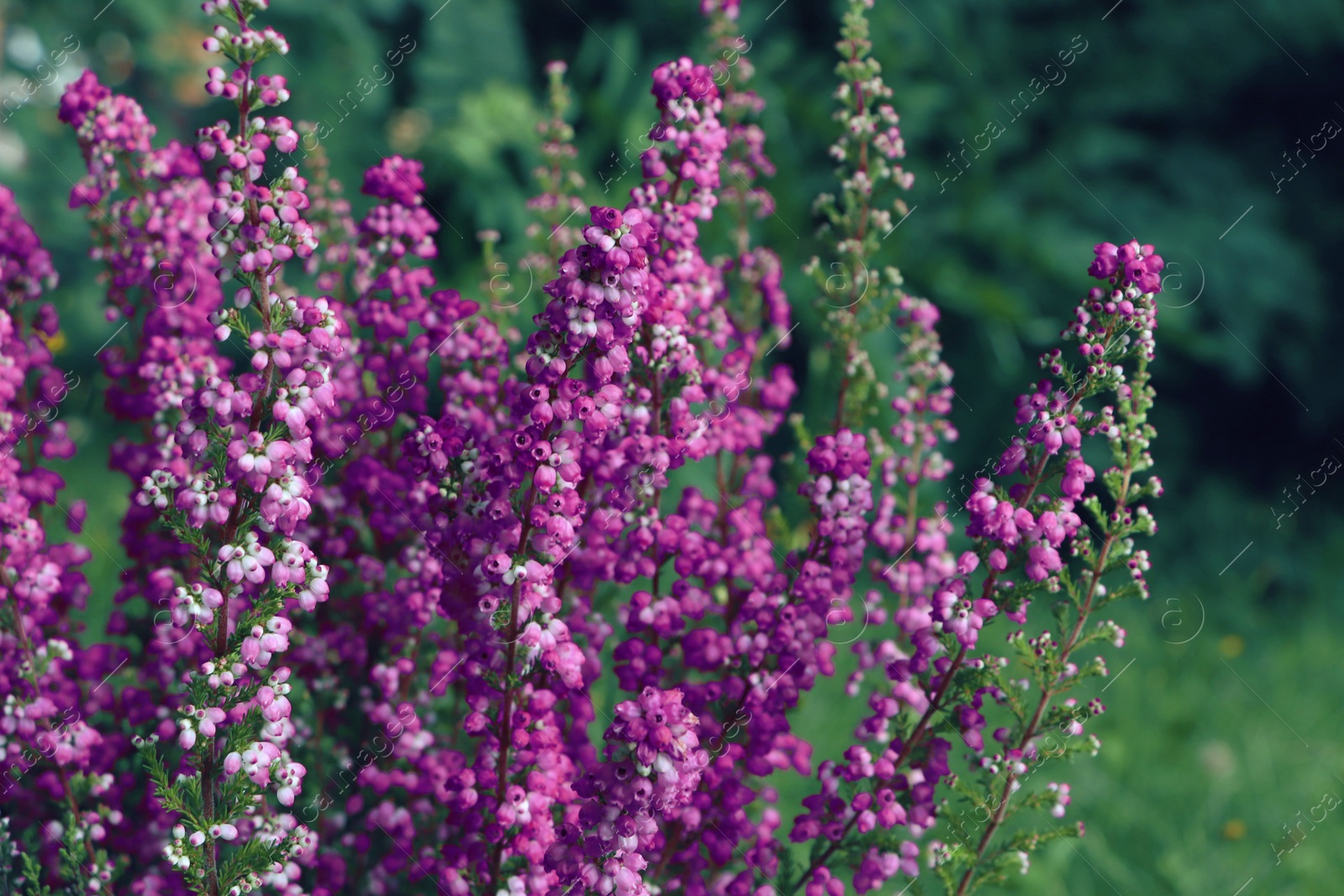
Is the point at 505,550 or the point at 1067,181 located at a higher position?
the point at 1067,181

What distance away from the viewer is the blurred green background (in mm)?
4824

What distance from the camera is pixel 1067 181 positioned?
511 centimetres

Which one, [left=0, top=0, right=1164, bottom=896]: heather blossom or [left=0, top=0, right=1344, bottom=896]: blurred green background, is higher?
[left=0, top=0, right=1344, bottom=896]: blurred green background

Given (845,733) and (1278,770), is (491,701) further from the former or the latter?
(1278,770)

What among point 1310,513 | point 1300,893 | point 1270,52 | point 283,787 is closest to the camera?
point 283,787

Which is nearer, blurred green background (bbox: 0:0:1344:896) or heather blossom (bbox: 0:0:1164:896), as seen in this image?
heather blossom (bbox: 0:0:1164:896)

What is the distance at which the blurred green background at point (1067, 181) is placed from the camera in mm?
4824

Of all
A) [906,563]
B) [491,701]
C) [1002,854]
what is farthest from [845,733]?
[491,701]

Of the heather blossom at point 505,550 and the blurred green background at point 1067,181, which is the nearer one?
the heather blossom at point 505,550

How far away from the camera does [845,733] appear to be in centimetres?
355

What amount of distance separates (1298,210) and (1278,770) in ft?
9.54

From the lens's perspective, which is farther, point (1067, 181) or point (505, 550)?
point (1067, 181)

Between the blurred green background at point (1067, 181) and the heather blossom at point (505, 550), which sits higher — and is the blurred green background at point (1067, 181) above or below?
above

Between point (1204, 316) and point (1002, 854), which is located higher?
point (1204, 316)
